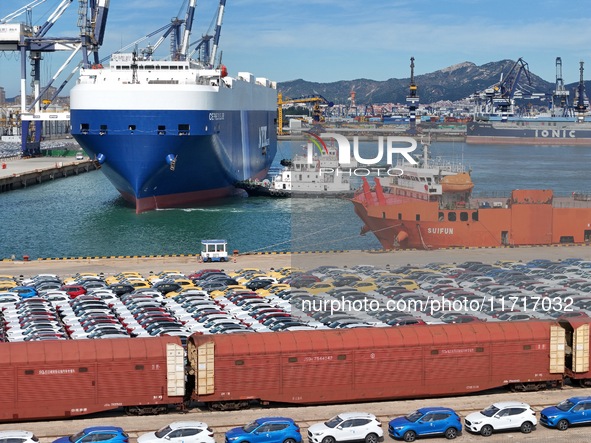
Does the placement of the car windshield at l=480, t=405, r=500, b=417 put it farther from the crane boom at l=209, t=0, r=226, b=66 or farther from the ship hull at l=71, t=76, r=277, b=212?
the crane boom at l=209, t=0, r=226, b=66

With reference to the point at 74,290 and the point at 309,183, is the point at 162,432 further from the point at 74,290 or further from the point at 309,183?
the point at 309,183

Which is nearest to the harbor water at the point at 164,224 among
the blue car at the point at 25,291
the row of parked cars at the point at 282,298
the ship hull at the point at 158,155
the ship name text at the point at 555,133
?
the ship hull at the point at 158,155

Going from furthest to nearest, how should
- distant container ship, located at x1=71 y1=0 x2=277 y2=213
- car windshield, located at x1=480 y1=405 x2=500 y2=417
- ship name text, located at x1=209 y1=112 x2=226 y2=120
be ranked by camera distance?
ship name text, located at x1=209 y1=112 x2=226 y2=120, distant container ship, located at x1=71 y1=0 x2=277 y2=213, car windshield, located at x1=480 y1=405 x2=500 y2=417

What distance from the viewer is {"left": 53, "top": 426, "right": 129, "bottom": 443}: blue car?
46.4 ft

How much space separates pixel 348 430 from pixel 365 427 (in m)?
0.28

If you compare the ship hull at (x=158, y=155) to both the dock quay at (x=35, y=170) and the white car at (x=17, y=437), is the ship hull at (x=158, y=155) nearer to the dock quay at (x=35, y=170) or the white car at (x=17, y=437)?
the dock quay at (x=35, y=170)

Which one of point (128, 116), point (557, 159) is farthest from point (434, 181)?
point (557, 159)

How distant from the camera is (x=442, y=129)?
183 meters

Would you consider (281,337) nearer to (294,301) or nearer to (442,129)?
(294,301)

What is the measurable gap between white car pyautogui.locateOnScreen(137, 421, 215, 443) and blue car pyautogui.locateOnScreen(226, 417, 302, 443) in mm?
367

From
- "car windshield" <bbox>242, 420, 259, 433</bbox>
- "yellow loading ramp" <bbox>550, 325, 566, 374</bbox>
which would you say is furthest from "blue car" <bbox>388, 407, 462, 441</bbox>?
"yellow loading ramp" <bbox>550, 325, 566, 374</bbox>

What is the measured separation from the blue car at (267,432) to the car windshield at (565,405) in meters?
4.46

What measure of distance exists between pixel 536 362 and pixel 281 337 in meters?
4.79

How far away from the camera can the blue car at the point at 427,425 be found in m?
15.1
